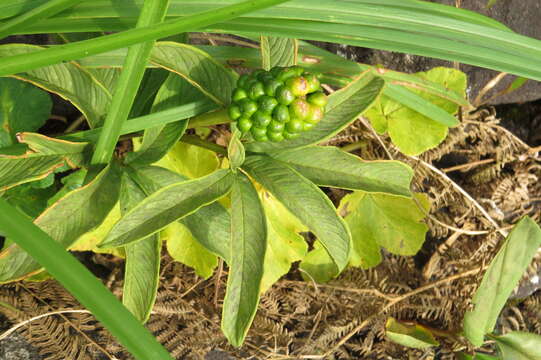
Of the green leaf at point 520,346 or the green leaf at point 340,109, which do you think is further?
the green leaf at point 520,346

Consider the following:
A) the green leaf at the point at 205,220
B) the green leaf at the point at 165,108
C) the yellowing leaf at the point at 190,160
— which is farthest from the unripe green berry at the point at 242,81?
the yellowing leaf at the point at 190,160

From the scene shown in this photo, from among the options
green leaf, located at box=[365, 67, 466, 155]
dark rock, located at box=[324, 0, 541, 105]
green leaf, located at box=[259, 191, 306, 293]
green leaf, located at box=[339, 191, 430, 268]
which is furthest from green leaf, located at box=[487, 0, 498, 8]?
green leaf, located at box=[259, 191, 306, 293]

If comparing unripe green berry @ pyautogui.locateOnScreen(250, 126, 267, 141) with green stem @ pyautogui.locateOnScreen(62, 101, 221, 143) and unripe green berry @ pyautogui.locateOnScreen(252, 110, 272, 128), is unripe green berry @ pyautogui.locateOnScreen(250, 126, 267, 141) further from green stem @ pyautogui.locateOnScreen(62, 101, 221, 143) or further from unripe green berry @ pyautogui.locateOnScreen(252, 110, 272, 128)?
green stem @ pyautogui.locateOnScreen(62, 101, 221, 143)

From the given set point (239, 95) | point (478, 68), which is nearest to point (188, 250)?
point (239, 95)

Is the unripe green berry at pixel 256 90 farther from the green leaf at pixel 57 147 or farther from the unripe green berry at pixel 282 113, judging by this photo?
the green leaf at pixel 57 147

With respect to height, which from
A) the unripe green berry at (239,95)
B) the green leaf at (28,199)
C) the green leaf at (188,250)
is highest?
the unripe green berry at (239,95)

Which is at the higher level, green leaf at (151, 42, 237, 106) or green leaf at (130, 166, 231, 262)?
green leaf at (151, 42, 237, 106)

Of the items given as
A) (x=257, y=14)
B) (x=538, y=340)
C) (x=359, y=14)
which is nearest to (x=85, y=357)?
(x=257, y=14)

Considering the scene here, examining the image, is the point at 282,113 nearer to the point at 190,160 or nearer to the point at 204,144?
the point at 204,144
